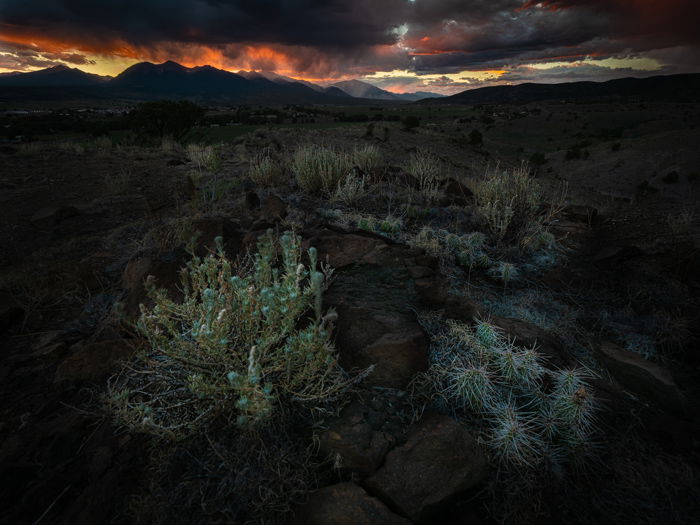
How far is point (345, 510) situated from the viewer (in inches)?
60.6

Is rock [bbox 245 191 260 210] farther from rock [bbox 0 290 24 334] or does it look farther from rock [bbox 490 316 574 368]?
rock [bbox 490 316 574 368]

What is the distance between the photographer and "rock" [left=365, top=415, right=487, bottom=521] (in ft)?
5.38

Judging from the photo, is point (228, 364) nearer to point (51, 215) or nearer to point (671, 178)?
point (51, 215)

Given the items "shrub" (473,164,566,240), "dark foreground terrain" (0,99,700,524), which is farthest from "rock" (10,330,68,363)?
"shrub" (473,164,566,240)

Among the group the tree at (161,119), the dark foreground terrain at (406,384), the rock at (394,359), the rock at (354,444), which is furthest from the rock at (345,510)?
the tree at (161,119)

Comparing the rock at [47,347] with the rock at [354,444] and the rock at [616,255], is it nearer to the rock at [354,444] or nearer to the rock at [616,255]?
the rock at [354,444]

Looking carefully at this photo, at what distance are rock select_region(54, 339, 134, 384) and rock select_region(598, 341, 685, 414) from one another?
3.50m

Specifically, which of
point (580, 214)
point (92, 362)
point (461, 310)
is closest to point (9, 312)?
point (92, 362)

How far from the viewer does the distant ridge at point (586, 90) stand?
89.4m

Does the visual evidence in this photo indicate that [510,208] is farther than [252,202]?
No

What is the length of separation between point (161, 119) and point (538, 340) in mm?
20842

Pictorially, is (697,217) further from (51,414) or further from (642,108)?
(642,108)

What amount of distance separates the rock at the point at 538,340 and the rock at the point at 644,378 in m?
0.35

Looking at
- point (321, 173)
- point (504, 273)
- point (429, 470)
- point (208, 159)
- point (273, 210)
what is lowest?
point (504, 273)
